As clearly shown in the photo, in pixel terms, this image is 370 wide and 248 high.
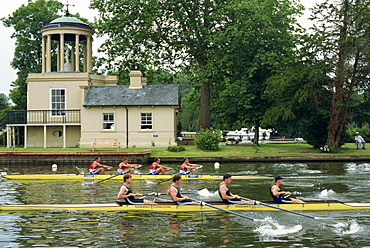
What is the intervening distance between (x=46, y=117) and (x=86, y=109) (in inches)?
160

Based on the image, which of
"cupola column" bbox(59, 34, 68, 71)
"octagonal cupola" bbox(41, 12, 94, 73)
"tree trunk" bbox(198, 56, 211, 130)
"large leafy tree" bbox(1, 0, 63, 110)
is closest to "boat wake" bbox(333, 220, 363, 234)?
"tree trunk" bbox(198, 56, 211, 130)

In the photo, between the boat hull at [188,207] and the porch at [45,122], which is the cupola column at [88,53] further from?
the boat hull at [188,207]

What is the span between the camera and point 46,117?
1601 inches

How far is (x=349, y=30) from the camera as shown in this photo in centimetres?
3559

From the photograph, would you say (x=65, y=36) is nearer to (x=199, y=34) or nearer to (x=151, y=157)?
(x=199, y=34)

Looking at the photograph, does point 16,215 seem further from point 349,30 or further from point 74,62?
point 74,62

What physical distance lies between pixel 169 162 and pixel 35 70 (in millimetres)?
26432

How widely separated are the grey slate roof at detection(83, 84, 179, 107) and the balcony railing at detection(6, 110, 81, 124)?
85.3 inches

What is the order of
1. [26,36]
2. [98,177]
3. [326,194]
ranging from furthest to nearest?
1. [26,36]
2. [98,177]
3. [326,194]

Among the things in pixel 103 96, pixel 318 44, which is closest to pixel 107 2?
pixel 103 96

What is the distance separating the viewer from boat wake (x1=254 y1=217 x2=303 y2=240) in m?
12.7

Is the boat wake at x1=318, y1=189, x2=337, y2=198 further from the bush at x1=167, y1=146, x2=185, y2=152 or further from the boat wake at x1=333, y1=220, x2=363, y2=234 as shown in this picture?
the bush at x1=167, y1=146, x2=185, y2=152

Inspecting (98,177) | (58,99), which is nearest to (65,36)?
(58,99)

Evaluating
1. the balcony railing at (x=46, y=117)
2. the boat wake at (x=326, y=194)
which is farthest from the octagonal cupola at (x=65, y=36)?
the boat wake at (x=326, y=194)
